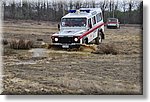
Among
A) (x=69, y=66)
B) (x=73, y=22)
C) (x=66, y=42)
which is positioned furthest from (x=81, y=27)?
(x=69, y=66)

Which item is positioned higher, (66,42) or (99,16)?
(99,16)

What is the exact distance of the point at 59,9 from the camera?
4.45 m

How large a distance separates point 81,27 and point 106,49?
11.1 inches

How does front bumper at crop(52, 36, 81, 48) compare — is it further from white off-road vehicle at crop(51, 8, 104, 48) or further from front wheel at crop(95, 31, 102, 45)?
front wheel at crop(95, 31, 102, 45)

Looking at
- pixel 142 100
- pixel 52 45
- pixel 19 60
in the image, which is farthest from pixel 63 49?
pixel 142 100

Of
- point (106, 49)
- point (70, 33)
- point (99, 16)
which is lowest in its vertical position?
point (106, 49)

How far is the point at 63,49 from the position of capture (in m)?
4.41

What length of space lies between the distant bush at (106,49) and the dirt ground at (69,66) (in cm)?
2

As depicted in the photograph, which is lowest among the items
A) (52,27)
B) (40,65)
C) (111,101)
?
(111,101)

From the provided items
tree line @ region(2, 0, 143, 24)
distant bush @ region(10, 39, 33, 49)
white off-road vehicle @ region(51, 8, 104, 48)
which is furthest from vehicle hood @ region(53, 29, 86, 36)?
distant bush @ region(10, 39, 33, 49)

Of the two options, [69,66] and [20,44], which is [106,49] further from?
[20,44]

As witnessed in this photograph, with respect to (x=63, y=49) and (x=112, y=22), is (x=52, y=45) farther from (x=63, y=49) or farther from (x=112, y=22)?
(x=112, y=22)

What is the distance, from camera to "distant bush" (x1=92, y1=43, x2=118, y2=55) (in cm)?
445

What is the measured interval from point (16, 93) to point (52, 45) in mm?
503
